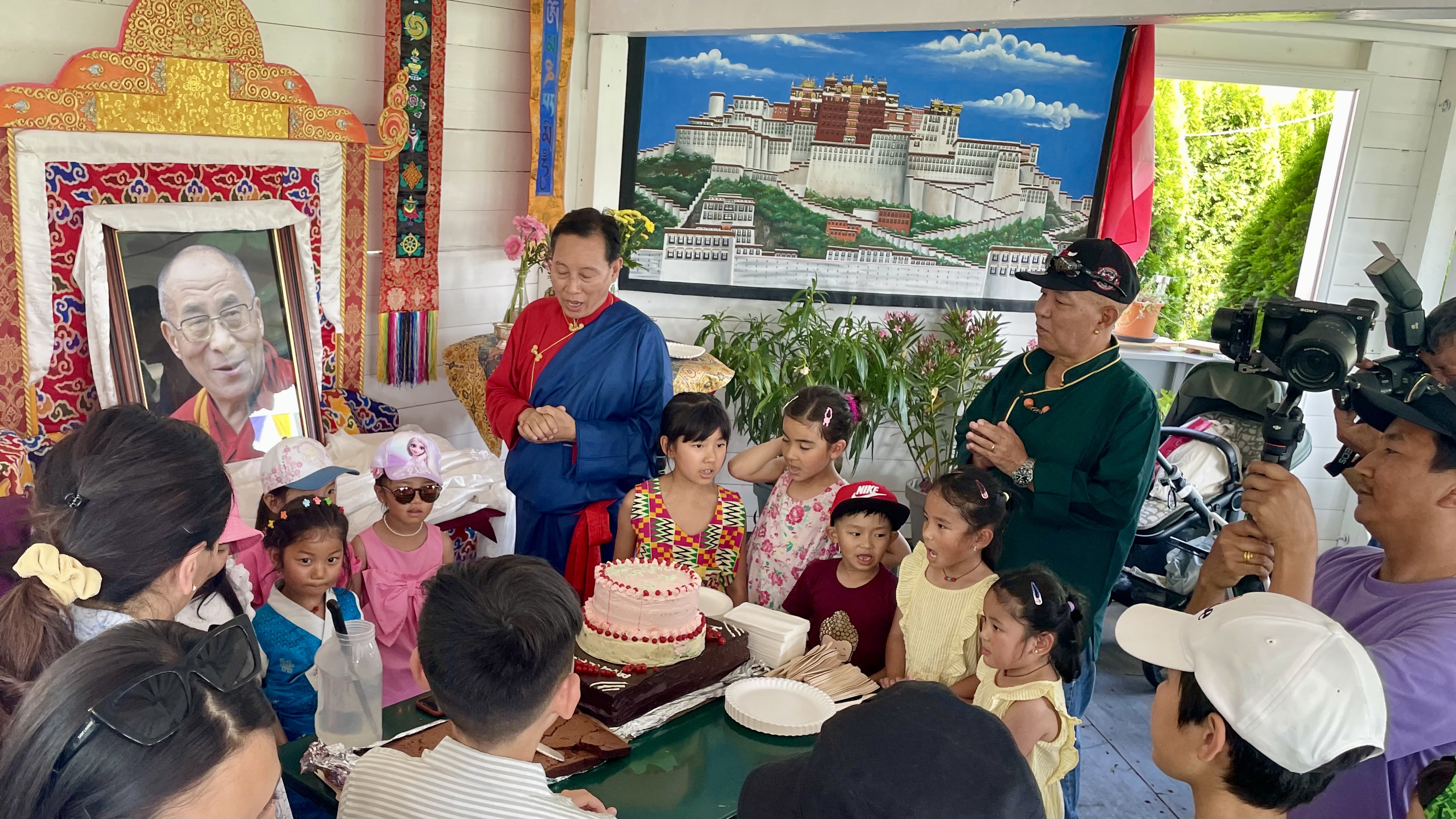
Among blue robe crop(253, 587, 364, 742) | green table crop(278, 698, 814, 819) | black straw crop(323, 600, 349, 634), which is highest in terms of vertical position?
black straw crop(323, 600, 349, 634)

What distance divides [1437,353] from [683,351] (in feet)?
9.62

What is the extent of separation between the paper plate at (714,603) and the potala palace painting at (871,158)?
267 centimetres

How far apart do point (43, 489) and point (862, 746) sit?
1.47 metres

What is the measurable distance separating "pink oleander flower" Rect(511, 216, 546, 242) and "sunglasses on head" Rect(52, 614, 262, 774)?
337 centimetres

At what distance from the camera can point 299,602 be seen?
2.59m

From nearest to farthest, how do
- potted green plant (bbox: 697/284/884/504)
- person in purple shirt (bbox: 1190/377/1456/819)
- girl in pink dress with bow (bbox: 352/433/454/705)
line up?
person in purple shirt (bbox: 1190/377/1456/819), girl in pink dress with bow (bbox: 352/433/454/705), potted green plant (bbox: 697/284/884/504)

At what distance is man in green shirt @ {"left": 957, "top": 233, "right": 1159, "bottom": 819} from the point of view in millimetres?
2580

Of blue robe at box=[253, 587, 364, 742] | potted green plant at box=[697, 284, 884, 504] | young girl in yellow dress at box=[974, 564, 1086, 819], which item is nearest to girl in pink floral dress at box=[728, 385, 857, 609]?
young girl in yellow dress at box=[974, 564, 1086, 819]

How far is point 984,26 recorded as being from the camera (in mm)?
3320

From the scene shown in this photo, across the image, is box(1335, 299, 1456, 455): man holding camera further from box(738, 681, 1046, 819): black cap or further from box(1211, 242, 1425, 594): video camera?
box(738, 681, 1046, 819): black cap

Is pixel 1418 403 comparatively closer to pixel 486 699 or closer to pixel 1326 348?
pixel 1326 348

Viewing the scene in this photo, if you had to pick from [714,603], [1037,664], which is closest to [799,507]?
[714,603]

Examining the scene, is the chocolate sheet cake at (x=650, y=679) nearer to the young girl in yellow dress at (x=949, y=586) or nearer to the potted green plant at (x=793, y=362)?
the young girl in yellow dress at (x=949, y=586)

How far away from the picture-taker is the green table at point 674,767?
70.4 inches
